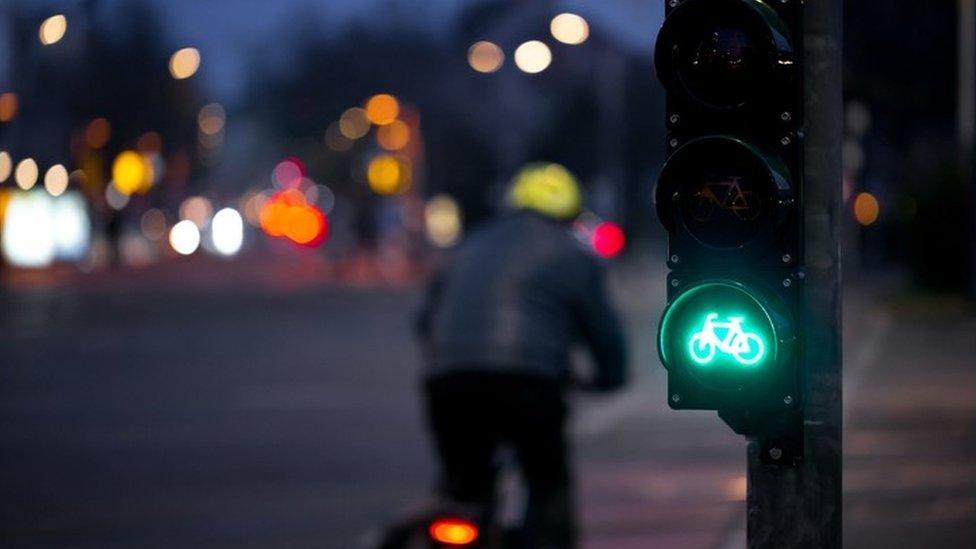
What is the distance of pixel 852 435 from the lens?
583 inches

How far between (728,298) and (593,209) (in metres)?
53.9

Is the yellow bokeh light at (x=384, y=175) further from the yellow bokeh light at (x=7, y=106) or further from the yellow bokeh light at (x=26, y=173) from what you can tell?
the yellow bokeh light at (x=7, y=106)

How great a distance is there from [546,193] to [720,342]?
2.72 m

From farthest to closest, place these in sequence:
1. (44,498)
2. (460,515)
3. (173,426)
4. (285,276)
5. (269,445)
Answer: (285,276), (173,426), (269,445), (44,498), (460,515)

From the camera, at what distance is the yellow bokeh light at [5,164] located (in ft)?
178

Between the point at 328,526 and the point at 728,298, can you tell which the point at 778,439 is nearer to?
the point at 728,298

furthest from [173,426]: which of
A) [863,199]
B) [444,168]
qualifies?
[444,168]

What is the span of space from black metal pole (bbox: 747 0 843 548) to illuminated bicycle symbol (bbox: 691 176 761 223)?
17 centimetres

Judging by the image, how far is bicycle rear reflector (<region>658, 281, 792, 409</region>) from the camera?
441 centimetres

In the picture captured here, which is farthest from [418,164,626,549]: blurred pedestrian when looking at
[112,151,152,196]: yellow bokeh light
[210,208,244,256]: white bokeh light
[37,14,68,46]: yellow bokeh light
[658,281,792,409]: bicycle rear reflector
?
[210,208,244,256]: white bokeh light

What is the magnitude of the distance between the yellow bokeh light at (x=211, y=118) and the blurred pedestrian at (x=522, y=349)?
358 feet

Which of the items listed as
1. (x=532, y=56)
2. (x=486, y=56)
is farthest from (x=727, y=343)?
(x=486, y=56)

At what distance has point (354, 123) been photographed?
87.6 m

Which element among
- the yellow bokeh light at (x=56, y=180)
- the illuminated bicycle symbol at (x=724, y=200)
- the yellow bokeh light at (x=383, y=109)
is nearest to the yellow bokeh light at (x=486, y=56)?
the yellow bokeh light at (x=56, y=180)
